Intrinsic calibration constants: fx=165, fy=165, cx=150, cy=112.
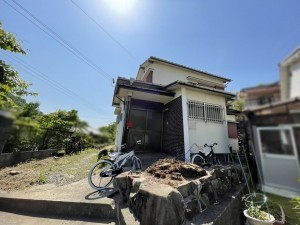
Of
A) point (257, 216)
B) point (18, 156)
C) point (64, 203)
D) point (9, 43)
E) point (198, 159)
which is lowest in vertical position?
point (64, 203)

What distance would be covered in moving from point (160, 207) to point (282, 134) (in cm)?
216

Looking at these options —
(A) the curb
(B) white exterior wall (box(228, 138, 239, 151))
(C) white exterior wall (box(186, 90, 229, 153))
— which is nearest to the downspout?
(C) white exterior wall (box(186, 90, 229, 153))

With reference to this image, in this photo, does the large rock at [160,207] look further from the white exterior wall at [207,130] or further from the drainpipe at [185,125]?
the white exterior wall at [207,130]

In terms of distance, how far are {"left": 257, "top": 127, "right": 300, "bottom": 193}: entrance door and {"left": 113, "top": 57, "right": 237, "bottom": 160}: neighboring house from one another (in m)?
6.29

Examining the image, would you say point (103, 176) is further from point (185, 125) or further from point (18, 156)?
point (18, 156)

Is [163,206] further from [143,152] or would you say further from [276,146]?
[143,152]

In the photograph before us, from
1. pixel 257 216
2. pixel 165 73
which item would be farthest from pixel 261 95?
pixel 165 73

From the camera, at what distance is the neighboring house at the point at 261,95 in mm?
398

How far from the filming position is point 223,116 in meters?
7.79

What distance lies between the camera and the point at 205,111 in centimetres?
754

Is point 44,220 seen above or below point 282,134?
below

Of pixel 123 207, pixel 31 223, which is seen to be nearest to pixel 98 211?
pixel 123 207

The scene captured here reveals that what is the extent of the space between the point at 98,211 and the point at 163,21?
153 inches

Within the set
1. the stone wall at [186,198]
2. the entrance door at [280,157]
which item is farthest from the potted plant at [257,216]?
the entrance door at [280,157]
